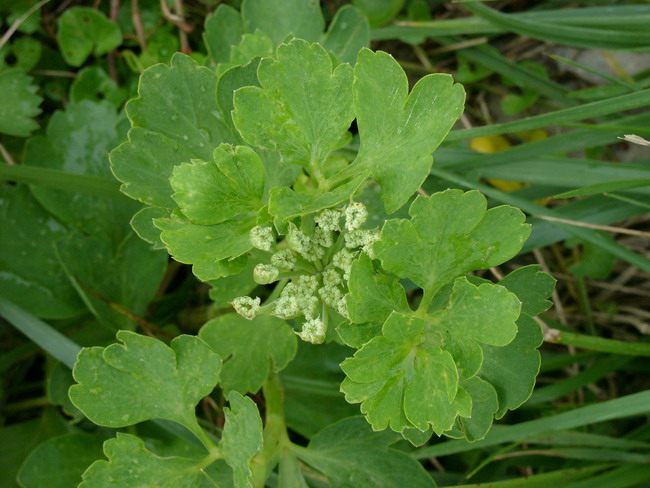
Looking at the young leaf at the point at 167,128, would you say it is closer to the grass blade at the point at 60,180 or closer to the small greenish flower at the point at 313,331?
the grass blade at the point at 60,180

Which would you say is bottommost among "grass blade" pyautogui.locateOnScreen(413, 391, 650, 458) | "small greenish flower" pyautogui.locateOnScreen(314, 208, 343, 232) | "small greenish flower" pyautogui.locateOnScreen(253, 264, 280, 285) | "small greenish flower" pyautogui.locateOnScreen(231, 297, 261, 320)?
"grass blade" pyautogui.locateOnScreen(413, 391, 650, 458)

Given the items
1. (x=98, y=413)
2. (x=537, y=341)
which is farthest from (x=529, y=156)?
(x=98, y=413)

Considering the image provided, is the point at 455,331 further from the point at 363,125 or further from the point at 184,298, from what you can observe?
the point at 184,298

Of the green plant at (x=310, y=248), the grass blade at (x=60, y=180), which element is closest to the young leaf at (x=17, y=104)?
the green plant at (x=310, y=248)

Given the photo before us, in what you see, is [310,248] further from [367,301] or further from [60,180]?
[60,180]

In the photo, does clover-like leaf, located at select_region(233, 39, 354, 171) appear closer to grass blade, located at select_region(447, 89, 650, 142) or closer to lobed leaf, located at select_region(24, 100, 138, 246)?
grass blade, located at select_region(447, 89, 650, 142)

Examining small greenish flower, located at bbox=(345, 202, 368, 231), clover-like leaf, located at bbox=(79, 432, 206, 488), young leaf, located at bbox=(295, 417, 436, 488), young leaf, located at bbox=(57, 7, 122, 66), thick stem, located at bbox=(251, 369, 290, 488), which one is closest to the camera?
small greenish flower, located at bbox=(345, 202, 368, 231)

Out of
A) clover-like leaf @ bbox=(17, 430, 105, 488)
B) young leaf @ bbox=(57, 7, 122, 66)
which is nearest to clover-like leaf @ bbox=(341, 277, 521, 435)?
clover-like leaf @ bbox=(17, 430, 105, 488)
